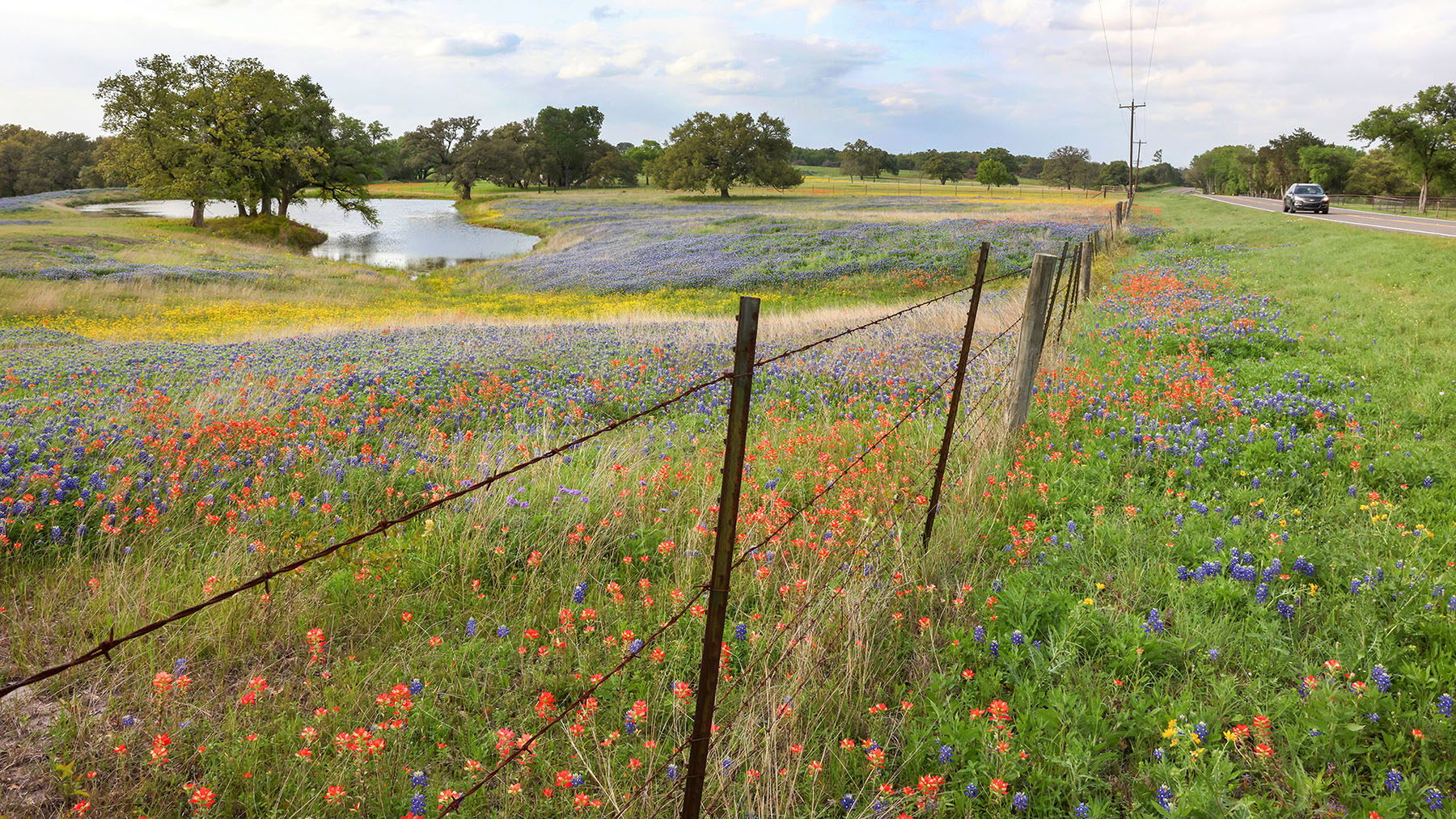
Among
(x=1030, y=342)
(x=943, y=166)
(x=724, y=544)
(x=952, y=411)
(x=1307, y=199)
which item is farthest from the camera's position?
(x=943, y=166)

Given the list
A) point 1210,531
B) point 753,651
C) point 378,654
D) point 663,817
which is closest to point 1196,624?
point 1210,531

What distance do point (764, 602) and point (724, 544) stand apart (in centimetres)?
188

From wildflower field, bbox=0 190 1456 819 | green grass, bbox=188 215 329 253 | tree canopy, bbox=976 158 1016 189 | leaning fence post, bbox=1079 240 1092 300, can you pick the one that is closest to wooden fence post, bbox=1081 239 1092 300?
leaning fence post, bbox=1079 240 1092 300

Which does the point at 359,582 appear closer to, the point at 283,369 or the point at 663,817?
the point at 663,817

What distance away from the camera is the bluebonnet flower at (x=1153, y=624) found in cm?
369

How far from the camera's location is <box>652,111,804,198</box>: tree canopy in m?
71.3

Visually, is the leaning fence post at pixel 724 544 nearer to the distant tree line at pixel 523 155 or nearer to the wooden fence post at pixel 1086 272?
the wooden fence post at pixel 1086 272

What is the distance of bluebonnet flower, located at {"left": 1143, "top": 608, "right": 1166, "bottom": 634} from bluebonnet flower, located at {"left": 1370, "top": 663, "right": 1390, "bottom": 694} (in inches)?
32.4

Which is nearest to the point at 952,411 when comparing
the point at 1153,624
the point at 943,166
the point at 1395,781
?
the point at 1153,624

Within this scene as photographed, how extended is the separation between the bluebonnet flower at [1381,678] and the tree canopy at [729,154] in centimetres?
7215

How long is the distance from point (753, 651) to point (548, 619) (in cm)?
120

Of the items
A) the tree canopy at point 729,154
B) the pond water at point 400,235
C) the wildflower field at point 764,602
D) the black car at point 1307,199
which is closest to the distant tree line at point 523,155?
the pond water at point 400,235

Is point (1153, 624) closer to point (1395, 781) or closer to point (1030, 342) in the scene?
point (1395, 781)

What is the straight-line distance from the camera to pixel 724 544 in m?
2.25
